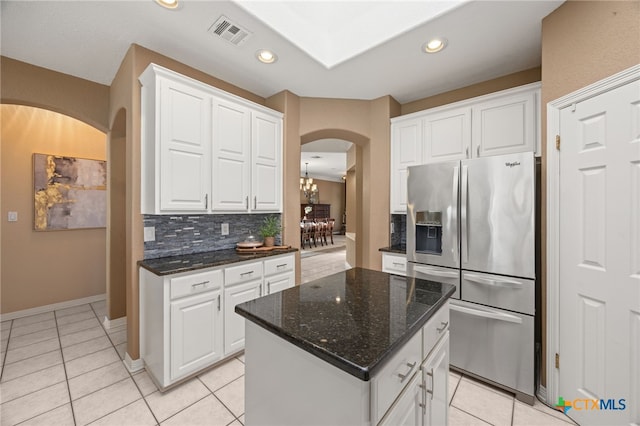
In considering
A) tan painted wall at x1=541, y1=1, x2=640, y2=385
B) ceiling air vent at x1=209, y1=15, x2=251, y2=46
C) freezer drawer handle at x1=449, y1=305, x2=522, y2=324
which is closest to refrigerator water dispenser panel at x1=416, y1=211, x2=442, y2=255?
freezer drawer handle at x1=449, y1=305, x2=522, y2=324

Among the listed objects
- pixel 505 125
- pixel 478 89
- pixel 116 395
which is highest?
pixel 478 89

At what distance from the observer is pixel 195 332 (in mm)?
2094

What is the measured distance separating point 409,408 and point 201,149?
2.40 metres

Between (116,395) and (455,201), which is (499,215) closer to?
(455,201)

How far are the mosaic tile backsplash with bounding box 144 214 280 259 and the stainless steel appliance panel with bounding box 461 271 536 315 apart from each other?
207cm

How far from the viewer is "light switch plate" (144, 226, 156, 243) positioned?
2311mm

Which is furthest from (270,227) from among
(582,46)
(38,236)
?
(38,236)

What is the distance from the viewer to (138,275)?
2.24 metres

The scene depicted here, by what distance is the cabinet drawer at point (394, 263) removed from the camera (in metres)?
2.81

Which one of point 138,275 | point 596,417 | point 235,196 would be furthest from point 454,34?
point 138,275

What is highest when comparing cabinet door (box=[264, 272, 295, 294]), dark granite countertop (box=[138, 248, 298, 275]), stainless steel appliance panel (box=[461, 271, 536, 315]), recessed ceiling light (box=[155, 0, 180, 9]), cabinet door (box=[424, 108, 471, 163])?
recessed ceiling light (box=[155, 0, 180, 9])

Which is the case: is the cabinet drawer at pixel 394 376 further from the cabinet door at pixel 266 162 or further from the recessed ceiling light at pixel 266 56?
the recessed ceiling light at pixel 266 56

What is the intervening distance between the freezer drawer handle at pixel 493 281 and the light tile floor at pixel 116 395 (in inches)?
32.7

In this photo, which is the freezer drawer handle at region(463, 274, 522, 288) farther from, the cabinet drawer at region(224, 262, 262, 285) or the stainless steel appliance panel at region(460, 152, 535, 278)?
the cabinet drawer at region(224, 262, 262, 285)
